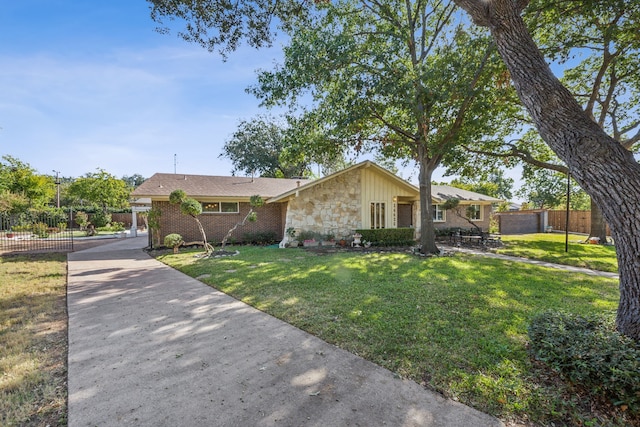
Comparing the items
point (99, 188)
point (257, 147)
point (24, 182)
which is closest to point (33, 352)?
point (257, 147)

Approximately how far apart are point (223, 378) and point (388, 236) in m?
13.0

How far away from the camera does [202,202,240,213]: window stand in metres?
15.2

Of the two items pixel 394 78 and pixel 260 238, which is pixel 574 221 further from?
pixel 260 238

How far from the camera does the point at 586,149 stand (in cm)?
298

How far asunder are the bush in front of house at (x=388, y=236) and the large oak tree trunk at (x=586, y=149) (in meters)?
11.4

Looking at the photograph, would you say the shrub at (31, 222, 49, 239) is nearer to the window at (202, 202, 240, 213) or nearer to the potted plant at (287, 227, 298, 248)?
the window at (202, 202, 240, 213)

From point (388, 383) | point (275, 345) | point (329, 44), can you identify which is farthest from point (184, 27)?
point (388, 383)

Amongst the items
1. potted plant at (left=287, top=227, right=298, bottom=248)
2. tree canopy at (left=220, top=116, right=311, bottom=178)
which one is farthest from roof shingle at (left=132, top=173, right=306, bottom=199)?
tree canopy at (left=220, top=116, right=311, bottom=178)

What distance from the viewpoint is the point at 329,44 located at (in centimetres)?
943

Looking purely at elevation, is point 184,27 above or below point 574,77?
below

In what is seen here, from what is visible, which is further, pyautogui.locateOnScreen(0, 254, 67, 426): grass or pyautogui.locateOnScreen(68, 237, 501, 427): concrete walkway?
pyautogui.locateOnScreen(0, 254, 67, 426): grass

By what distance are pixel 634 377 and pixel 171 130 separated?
17.2 metres

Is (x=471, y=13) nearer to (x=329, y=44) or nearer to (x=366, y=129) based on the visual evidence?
(x=329, y=44)

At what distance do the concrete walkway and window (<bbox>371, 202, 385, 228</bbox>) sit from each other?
11699 mm
